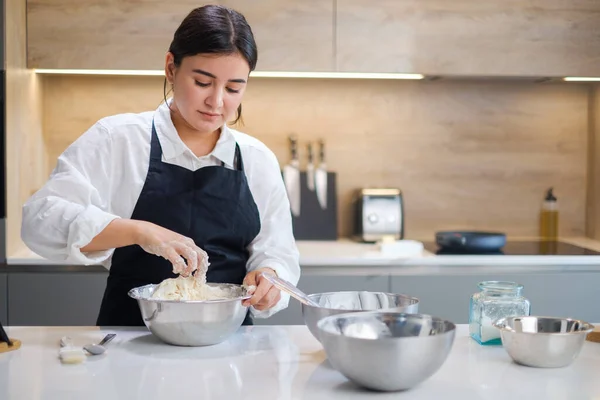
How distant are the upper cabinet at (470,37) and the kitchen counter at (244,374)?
1780 mm

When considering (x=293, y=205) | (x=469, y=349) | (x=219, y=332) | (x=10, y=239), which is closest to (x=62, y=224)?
(x=219, y=332)

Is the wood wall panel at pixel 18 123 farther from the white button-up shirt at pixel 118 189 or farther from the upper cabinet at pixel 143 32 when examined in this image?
the white button-up shirt at pixel 118 189

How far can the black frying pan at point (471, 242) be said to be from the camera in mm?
3174

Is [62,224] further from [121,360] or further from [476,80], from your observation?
[476,80]

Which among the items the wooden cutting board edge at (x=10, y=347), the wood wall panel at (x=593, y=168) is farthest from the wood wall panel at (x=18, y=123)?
the wood wall panel at (x=593, y=168)

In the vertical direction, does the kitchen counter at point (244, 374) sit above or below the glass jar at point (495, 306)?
below

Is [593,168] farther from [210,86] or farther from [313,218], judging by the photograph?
[210,86]

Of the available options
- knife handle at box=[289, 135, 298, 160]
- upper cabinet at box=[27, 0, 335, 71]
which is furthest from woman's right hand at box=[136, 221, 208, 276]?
knife handle at box=[289, 135, 298, 160]

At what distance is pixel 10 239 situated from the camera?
304cm

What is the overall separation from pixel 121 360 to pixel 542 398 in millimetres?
761

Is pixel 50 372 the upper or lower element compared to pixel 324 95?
lower

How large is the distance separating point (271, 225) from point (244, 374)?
0.70 metres

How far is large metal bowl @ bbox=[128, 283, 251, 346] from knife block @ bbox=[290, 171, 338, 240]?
6.20 ft

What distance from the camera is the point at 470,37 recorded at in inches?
128
